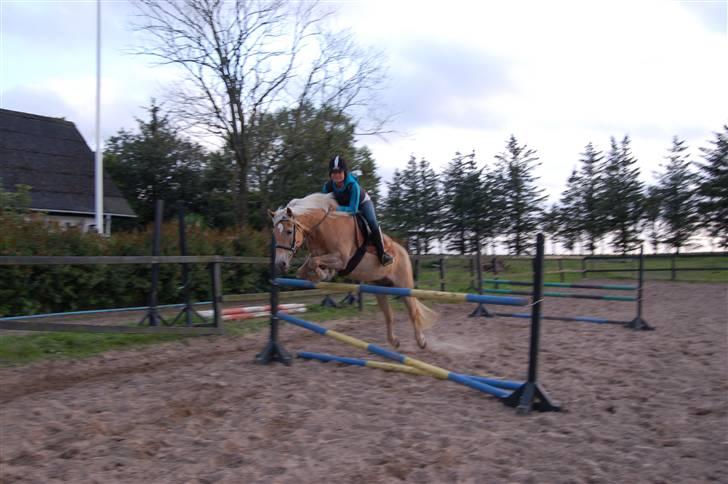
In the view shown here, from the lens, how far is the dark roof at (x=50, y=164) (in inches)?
599

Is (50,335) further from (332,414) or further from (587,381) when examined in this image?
(587,381)

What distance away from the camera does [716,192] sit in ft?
94.5

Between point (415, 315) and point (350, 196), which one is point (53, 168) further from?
point (415, 315)

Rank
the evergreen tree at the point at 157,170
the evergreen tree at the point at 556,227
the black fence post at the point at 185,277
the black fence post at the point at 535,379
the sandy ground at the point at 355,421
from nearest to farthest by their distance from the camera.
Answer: the sandy ground at the point at 355,421
the black fence post at the point at 535,379
the black fence post at the point at 185,277
the evergreen tree at the point at 157,170
the evergreen tree at the point at 556,227

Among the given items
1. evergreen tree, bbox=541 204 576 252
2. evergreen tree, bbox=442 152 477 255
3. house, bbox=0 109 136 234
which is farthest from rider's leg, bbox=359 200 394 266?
evergreen tree, bbox=541 204 576 252

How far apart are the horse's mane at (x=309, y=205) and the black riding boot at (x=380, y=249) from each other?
60cm

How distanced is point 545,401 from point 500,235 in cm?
2745

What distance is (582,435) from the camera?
347cm

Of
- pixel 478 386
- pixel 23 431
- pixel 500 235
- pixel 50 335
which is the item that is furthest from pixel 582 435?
pixel 500 235

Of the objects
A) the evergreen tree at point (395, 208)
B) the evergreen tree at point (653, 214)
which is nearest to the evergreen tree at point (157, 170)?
the evergreen tree at point (395, 208)

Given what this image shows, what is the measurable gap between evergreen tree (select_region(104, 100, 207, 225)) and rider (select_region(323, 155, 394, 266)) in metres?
17.3

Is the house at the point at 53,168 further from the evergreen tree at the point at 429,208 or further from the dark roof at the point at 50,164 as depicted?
the evergreen tree at the point at 429,208

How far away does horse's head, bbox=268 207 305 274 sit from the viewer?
4648 millimetres

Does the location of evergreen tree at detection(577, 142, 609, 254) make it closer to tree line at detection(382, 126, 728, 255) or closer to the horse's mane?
tree line at detection(382, 126, 728, 255)
